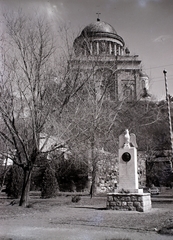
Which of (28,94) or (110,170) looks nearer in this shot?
(28,94)

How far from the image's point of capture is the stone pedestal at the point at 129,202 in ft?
39.3

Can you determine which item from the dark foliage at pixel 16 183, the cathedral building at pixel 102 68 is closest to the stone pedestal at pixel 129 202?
the cathedral building at pixel 102 68

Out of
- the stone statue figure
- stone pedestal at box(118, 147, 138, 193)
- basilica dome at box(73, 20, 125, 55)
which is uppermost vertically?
basilica dome at box(73, 20, 125, 55)

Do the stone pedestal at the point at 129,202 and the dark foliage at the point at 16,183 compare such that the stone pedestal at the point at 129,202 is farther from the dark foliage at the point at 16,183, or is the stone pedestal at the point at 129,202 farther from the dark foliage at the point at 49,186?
the dark foliage at the point at 16,183

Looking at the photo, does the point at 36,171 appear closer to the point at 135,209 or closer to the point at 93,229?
the point at 135,209

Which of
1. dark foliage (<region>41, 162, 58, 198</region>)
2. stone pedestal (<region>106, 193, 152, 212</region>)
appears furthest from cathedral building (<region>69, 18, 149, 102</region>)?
stone pedestal (<region>106, 193, 152, 212</region>)

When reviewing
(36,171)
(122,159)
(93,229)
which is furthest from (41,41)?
(36,171)

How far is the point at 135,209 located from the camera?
39.3ft

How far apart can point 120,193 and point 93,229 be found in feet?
16.9

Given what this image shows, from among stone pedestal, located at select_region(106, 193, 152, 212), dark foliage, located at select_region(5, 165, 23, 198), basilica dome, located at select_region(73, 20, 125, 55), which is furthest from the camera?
dark foliage, located at select_region(5, 165, 23, 198)

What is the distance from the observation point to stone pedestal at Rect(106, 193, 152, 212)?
11966mm

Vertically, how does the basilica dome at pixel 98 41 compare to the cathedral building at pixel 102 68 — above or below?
above

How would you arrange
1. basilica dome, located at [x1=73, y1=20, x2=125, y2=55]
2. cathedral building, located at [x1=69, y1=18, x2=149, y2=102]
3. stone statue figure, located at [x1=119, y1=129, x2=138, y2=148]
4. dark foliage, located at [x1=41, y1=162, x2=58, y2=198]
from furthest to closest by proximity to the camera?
dark foliage, located at [x1=41, y1=162, x2=58, y2=198]
basilica dome, located at [x1=73, y1=20, x2=125, y2=55]
cathedral building, located at [x1=69, y1=18, x2=149, y2=102]
stone statue figure, located at [x1=119, y1=129, x2=138, y2=148]

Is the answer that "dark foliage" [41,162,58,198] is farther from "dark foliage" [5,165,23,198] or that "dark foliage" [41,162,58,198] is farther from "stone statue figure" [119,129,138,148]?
"stone statue figure" [119,129,138,148]
